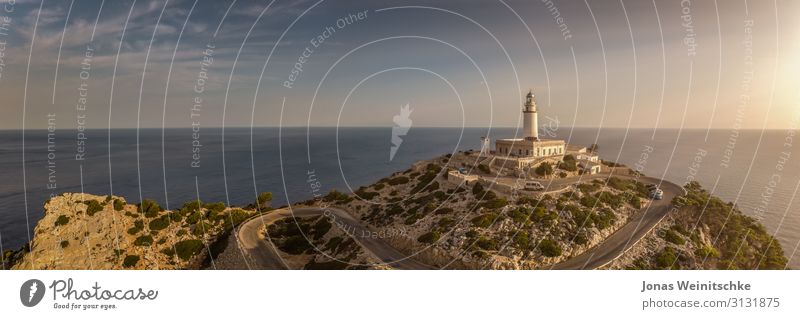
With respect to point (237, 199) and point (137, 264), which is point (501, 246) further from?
point (237, 199)

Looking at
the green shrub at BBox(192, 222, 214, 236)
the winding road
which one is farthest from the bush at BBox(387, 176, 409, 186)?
the green shrub at BBox(192, 222, 214, 236)

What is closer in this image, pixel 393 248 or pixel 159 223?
pixel 393 248

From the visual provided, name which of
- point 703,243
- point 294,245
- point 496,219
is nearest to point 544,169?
point 496,219

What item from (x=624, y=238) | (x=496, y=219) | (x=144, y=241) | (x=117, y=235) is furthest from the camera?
(x=117, y=235)

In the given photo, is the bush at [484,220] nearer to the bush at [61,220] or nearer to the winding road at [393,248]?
the winding road at [393,248]

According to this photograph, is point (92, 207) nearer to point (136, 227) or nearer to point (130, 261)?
point (136, 227)

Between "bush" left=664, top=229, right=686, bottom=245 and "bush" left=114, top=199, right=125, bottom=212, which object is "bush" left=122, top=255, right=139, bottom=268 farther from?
"bush" left=664, top=229, right=686, bottom=245
